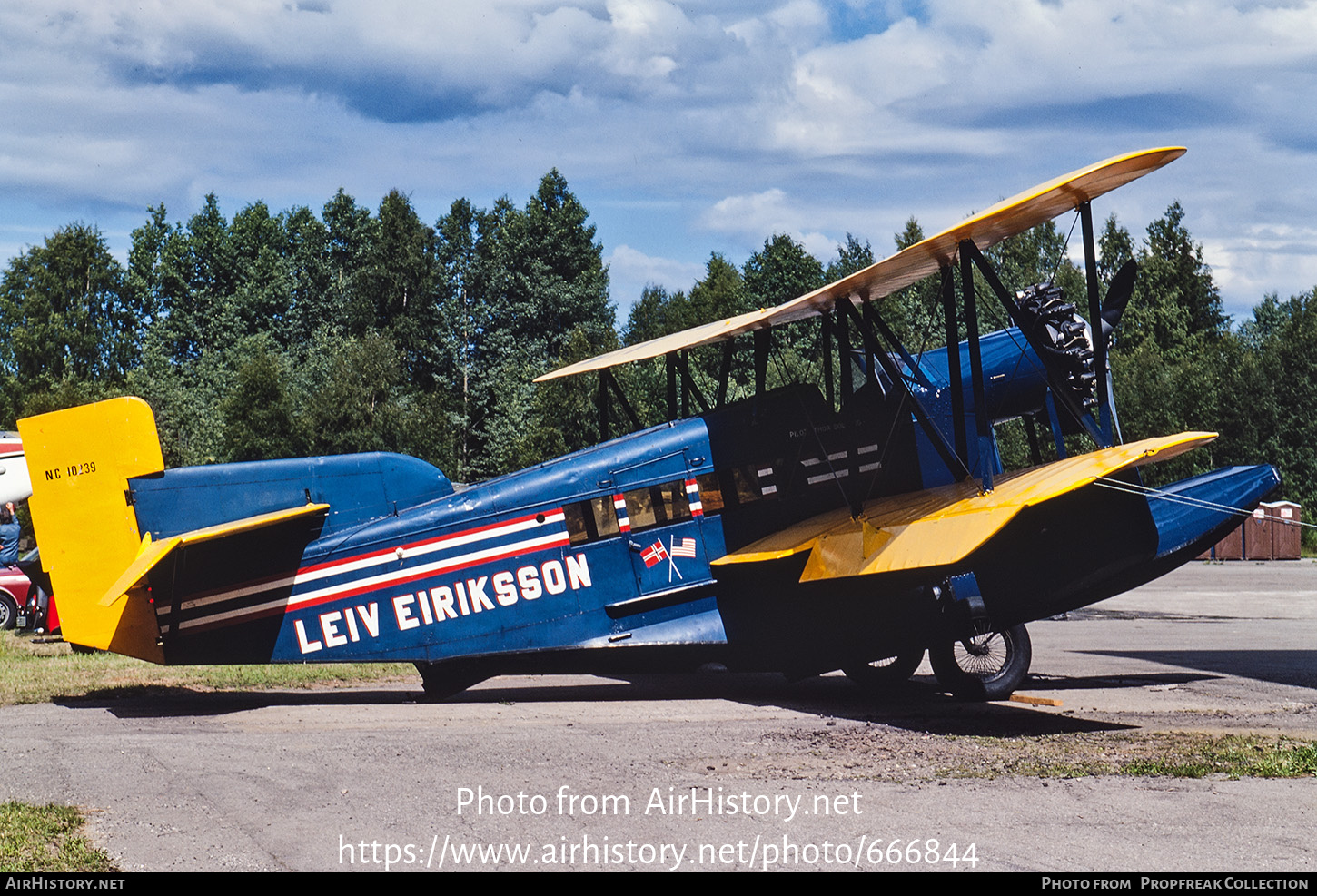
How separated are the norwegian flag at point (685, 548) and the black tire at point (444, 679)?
223cm

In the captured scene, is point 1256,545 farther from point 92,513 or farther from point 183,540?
point 92,513

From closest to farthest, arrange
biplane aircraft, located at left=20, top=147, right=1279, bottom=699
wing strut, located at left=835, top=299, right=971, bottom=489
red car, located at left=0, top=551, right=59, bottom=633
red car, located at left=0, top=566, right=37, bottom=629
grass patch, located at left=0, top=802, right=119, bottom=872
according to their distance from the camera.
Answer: grass patch, located at left=0, top=802, right=119, bottom=872 < biplane aircraft, located at left=20, top=147, right=1279, bottom=699 < wing strut, located at left=835, top=299, right=971, bottom=489 < red car, located at left=0, top=551, right=59, bottom=633 < red car, located at left=0, top=566, right=37, bottom=629

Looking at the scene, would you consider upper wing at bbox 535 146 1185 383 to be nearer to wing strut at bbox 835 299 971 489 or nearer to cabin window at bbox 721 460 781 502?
wing strut at bbox 835 299 971 489

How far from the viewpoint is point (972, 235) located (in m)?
9.84

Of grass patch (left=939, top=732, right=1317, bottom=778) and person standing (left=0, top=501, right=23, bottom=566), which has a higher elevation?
person standing (left=0, top=501, right=23, bottom=566)

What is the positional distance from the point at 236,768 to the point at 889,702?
20.0 ft

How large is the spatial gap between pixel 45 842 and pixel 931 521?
6848 mm

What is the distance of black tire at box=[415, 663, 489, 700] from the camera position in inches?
430

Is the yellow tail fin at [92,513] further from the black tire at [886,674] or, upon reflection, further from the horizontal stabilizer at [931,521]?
the black tire at [886,674]

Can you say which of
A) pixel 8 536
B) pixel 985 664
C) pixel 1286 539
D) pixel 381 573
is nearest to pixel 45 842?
pixel 381 573

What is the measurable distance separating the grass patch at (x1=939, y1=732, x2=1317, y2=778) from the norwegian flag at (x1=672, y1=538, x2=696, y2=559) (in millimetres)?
3320

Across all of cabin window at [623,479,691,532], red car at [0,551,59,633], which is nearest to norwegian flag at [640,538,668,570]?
cabin window at [623,479,691,532]
